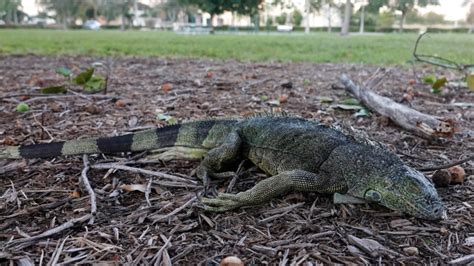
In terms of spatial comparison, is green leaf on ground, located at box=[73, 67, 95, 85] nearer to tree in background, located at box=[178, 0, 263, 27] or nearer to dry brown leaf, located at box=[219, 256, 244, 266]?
dry brown leaf, located at box=[219, 256, 244, 266]

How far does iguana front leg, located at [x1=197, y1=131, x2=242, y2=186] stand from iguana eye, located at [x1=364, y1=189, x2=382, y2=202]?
962mm

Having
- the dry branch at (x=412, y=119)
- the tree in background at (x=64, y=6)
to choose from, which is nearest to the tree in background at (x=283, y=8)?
the tree in background at (x=64, y=6)

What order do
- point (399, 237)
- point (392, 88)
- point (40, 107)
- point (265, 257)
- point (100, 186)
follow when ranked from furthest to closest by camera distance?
point (392, 88)
point (40, 107)
point (100, 186)
point (399, 237)
point (265, 257)

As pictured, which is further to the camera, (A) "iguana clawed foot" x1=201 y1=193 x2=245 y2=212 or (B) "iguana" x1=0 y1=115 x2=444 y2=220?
(A) "iguana clawed foot" x1=201 y1=193 x2=245 y2=212

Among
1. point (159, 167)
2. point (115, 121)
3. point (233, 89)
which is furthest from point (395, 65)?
point (159, 167)

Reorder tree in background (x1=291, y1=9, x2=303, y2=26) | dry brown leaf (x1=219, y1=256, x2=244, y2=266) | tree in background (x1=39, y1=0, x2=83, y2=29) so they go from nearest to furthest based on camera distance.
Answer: dry brown leaf (x1=219, y1=256, x2=244, y2=266)
tree in background (x1=39, y1=0, x2=83, y2=29)
tree in background (x1=291, y1=9, x2=303, y2=26)

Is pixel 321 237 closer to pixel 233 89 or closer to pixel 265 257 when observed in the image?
pixel 265 257

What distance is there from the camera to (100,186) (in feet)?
8.80

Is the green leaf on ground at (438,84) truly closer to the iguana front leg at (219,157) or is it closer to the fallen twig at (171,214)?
the iguana front leg at (219,157)

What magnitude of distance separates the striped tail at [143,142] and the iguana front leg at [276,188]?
84cm

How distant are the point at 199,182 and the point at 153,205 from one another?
1.45ft

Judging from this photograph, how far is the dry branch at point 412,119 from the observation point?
136 inches

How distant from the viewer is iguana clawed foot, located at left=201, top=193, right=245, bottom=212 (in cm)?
237

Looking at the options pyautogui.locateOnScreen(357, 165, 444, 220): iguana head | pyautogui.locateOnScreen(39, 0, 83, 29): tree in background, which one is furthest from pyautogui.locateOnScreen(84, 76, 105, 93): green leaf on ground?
pyautogui.locateOnScreen(39, 0, 83, 29): tree in background
